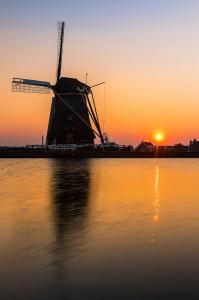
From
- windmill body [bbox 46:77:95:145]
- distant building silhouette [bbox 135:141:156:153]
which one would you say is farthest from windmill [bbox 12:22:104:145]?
distant building silhouette [bbox 135:141:156:153]

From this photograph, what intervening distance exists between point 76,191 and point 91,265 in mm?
15687

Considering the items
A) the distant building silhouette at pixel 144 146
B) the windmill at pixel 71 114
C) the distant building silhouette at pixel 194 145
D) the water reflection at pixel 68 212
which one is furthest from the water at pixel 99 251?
the distant building silhouette at pixel 194 145

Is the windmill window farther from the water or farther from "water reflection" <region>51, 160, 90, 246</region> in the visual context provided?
the water

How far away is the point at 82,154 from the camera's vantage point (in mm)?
78438

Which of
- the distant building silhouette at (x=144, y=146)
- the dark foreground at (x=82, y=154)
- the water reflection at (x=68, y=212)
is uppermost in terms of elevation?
the distant building silhouette at (x=144, y=146)

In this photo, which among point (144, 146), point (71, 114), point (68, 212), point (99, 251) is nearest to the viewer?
point (99, 251)

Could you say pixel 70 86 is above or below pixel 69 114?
above

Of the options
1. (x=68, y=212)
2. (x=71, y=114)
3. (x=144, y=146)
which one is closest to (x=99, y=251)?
(x=68, y=212)

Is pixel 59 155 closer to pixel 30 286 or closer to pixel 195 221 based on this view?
pixel 195 221

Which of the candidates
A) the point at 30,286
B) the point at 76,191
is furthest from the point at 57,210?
the point at 30,286

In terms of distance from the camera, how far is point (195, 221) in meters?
14.0

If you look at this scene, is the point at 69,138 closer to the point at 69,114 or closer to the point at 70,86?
the point at 69,114

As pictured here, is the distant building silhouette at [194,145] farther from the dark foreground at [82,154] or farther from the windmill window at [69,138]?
the windmill window at [69,138]

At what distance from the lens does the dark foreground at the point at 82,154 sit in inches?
3051
